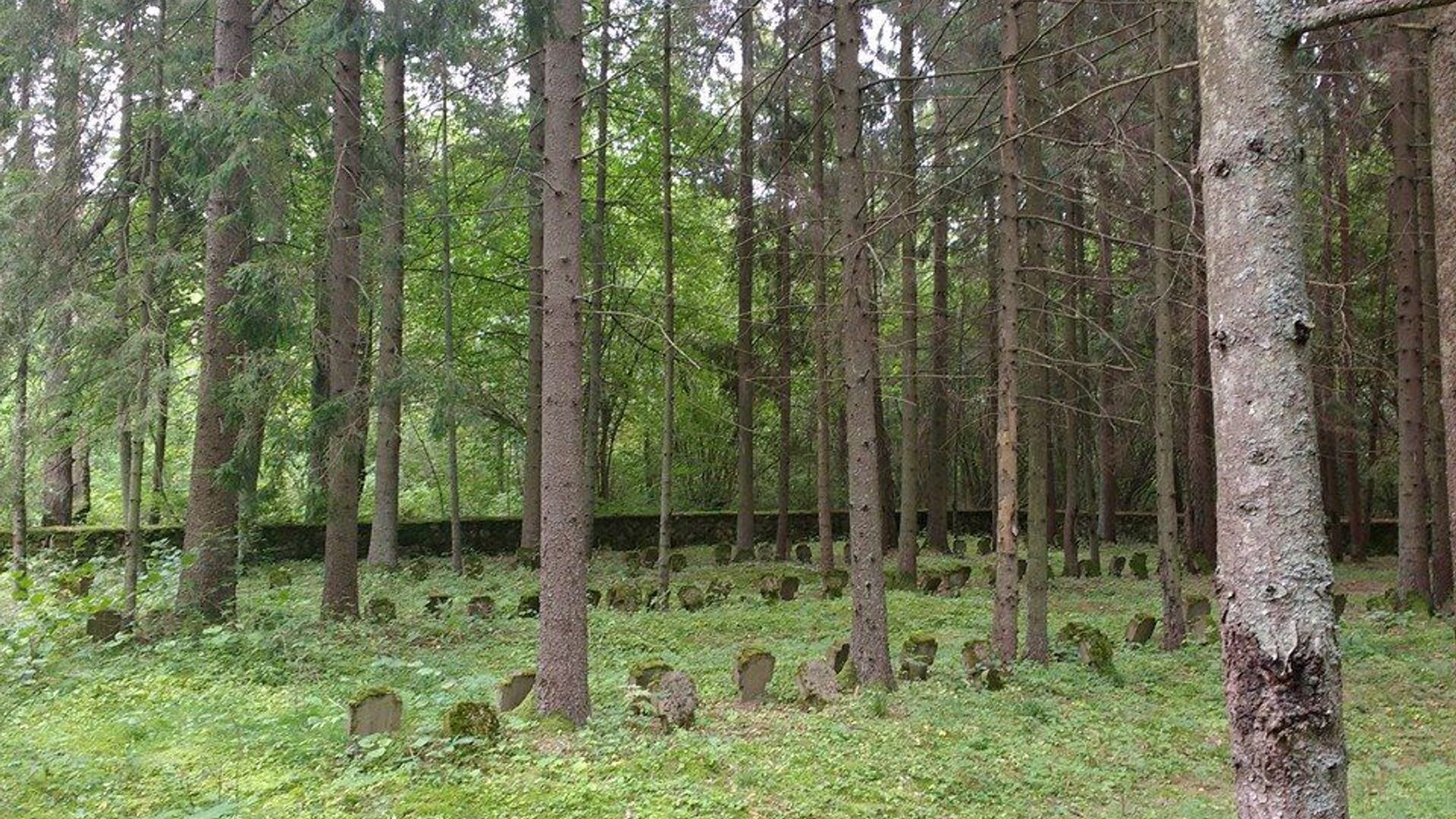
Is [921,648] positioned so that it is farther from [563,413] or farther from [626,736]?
[563,413]

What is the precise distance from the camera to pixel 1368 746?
23.4 feet

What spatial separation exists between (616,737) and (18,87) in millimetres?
16007

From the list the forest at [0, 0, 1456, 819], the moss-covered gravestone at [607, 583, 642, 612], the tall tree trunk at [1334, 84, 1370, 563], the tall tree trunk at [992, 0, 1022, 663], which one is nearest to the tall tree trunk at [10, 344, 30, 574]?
the forest at [0, 0, 1456, 819]

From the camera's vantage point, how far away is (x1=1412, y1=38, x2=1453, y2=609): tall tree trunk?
12352mm

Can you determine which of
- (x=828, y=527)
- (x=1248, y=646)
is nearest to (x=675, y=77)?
(x=828, y=527)

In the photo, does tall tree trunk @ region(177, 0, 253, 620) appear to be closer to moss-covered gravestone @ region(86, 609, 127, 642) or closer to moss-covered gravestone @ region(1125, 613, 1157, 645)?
moss-covered gravestone @ region(86, 609, 127, 642)

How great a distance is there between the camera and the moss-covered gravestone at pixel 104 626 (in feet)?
31.7

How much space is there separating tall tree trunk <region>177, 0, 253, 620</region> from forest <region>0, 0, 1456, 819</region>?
55 mm

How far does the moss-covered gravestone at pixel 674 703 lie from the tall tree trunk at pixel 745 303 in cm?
930

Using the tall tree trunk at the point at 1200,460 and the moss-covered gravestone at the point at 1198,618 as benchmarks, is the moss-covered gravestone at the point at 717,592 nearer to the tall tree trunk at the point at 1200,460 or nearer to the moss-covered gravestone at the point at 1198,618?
the moss-covered gravestone at the point at 1198,618

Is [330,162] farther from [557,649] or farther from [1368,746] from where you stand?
[1368,746]

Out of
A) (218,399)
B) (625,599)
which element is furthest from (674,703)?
(625,599)

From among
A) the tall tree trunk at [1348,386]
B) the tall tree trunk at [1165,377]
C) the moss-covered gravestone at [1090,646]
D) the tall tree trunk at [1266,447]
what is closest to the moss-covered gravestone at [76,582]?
the tall tree trunk at [1266,447]

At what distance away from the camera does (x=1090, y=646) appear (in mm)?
9477
